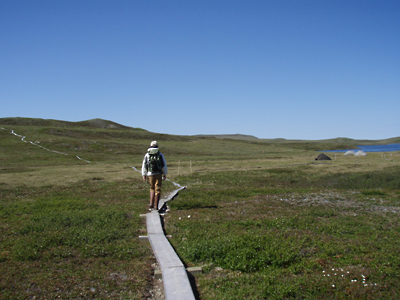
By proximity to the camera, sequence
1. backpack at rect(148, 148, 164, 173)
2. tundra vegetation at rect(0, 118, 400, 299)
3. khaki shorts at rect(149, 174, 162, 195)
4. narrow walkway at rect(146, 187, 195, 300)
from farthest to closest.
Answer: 1. khaki shorts at rect(149, 174, 162, 195)
2. backpack at rect(148, 148, 164, 173)
3. tundra vegetation at rect(0, 118, 400, 299)
4. narrow walkway at rect(146, 187, 195, 300)

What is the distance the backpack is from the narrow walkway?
11.9ft

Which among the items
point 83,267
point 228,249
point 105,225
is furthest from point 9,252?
point 228,249

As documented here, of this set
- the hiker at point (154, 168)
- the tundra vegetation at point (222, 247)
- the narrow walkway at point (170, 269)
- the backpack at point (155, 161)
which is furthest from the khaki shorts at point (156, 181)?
the narrow walkway at point (170, 269)

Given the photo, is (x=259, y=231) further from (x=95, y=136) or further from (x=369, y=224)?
(x=95, y=136)

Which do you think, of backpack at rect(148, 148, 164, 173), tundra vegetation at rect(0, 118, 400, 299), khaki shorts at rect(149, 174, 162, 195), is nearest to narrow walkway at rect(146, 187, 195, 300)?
tundra vegetation at rect(0, 118, 400, 299)

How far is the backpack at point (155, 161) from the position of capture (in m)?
13.3

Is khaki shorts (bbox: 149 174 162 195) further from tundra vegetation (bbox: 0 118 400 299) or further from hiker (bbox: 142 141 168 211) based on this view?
tundra vegetation (bbox: 0 118 400 299)

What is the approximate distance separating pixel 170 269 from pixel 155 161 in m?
6.82

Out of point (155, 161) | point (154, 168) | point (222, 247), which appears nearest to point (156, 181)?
point (154, 168)

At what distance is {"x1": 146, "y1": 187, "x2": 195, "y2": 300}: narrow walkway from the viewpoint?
5.84 meters

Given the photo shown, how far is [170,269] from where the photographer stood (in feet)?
22.6

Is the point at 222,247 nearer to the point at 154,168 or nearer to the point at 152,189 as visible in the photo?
the point at 154,168

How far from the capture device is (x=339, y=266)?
718 centimetres

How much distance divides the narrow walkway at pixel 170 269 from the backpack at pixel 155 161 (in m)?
3.63
